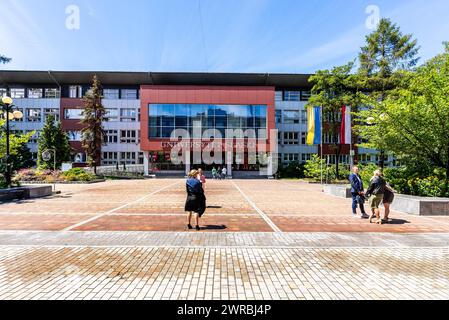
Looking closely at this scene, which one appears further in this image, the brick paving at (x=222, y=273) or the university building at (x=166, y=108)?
the university building at (x=166, y=108)

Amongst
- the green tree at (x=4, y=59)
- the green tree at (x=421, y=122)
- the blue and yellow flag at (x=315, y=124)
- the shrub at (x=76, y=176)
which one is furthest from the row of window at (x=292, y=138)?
the green tree at (x=4, y=59)

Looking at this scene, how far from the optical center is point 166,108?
136 ft

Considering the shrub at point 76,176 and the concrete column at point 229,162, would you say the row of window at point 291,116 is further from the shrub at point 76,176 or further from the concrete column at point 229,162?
the shrub at point 76,176

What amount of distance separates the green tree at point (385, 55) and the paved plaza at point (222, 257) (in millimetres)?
24778

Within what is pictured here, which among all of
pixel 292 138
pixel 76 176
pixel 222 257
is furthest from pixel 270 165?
pixel 222 257

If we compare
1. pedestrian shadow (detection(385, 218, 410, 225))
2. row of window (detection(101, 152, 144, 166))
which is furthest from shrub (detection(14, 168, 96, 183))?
pedestrian shadow (detection(385, 218, 410, 225))

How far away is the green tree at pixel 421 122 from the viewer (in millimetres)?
12422

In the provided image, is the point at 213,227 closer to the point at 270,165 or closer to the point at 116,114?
the point at 270,165

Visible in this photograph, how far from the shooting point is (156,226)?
8617 millimetres

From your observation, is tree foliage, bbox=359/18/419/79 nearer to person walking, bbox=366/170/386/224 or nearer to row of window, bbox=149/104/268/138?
row of window, bbox=149/104/268/138

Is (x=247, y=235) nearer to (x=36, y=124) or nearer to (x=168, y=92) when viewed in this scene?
(x=168, y=92)

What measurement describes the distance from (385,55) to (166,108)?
2901 cm
